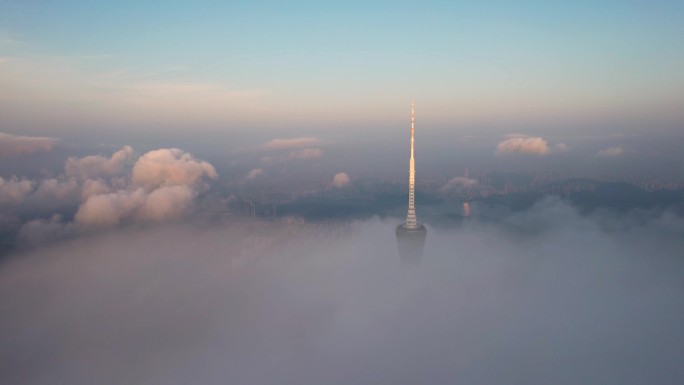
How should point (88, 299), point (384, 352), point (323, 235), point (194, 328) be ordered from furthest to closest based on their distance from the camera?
point (323, 235) → point (88, 299) → point (194, 328) → point (384, 352)

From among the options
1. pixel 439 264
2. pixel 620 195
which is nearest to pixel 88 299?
pixel 439 264

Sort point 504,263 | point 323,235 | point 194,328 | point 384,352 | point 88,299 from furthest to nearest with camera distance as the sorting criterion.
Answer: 1. point 323,235
2. point 504,263
3. point 88,299
4. point 194,328
5. point 384,352

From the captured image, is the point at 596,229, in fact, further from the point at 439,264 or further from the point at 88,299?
the point at 88,299

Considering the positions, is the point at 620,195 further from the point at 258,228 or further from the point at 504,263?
the point at 258,228

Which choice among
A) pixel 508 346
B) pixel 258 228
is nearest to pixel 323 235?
pixel 258 228

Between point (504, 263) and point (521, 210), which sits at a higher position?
point (521, 210)

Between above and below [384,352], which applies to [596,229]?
above

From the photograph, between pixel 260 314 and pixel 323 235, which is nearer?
pixel 260 314

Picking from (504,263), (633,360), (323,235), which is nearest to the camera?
(633,360)

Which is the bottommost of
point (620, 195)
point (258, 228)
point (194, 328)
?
point (194, 328)
